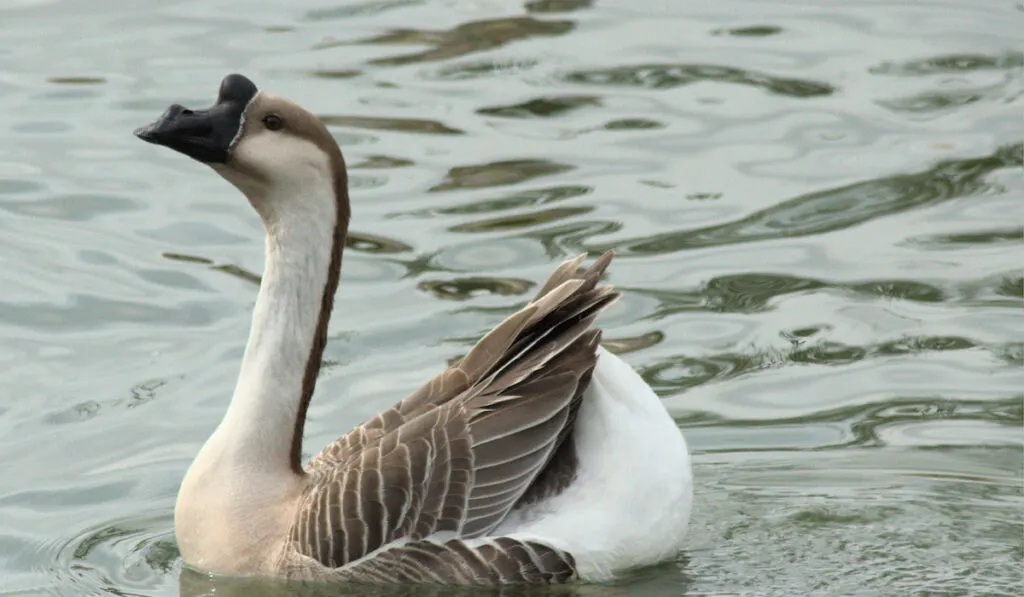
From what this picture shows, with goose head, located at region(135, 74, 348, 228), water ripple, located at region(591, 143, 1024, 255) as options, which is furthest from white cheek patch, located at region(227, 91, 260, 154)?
water ripple, located at region(591, 143, 1024, 255)

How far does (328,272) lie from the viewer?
7180 mm

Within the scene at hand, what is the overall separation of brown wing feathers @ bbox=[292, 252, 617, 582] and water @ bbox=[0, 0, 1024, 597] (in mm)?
395

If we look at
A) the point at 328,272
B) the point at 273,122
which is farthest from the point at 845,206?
the point at 273,122

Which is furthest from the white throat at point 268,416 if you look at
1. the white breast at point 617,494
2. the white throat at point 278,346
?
the white breast at point 617,494

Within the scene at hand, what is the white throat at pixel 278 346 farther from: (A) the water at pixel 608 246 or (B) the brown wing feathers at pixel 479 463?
(A) the water at pixel 608 246

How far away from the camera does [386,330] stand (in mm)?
9961

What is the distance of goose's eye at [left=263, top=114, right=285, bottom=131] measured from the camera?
273 inches

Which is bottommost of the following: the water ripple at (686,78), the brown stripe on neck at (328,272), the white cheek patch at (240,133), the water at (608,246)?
the water at (608,246)

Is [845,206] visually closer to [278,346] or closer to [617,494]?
[617,494]

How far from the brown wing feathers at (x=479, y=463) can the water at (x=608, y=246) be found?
0.40 m

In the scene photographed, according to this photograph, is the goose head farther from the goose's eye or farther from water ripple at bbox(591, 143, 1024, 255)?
water ripple at bbox(591, 143, 1024, 255)

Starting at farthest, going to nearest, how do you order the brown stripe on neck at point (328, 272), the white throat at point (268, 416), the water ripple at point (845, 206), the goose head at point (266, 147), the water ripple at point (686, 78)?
the water ripple at point (686, 78) < the water ripple at point (845, 206) < the white throat at point (268, 416) < the brown stripe on neck at point (328, 272) < the goose head at point (266, 147)

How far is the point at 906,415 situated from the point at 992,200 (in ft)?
10.8

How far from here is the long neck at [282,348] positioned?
7121mm
